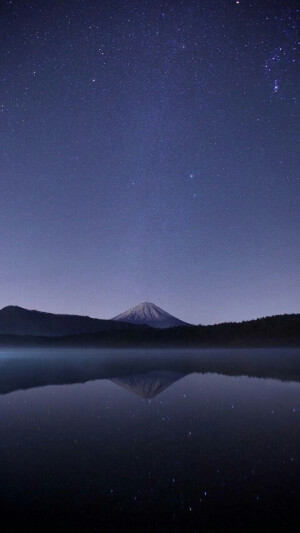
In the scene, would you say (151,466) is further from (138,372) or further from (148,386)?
(138,372)

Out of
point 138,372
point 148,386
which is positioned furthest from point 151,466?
point 138,372

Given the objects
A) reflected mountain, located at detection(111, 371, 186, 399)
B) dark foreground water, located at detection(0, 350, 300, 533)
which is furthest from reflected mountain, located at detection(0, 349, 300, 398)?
dark foreground water, located at detection(0, 350, 300, 533)

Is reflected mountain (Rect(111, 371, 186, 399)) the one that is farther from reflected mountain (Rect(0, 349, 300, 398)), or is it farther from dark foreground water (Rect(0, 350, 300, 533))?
dark foreground water (Rect(0, 350, 300, 533))

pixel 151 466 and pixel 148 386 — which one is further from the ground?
pixel 148 386

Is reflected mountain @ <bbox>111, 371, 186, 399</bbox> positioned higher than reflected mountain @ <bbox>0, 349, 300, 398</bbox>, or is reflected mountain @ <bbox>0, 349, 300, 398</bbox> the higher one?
reflected mountain @ <bbox>0, 349, 300, 398</bbox>

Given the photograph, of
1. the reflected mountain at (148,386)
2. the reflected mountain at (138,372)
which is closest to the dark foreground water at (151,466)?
the reflected mountain at (148,386)

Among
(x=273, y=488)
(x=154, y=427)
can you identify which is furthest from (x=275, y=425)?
(x=273, y=488)

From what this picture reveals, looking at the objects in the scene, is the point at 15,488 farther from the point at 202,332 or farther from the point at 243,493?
the point at 202,332

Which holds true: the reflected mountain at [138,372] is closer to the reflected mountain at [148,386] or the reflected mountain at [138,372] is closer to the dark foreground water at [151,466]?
the reflected mountain at [148,386]

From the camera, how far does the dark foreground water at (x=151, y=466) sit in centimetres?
618

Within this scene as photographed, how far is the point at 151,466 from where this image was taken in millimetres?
8594

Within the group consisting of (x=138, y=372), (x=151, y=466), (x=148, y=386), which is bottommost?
(x=151, y=466)

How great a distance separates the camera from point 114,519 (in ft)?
20.2

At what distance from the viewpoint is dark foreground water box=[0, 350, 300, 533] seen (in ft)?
20.3
